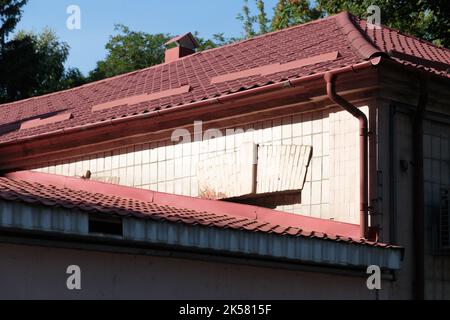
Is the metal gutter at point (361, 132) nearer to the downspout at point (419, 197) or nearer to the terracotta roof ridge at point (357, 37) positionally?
the terracotta roof ridge at point (357, 37)

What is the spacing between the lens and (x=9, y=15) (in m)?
44.4

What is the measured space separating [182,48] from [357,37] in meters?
6.89

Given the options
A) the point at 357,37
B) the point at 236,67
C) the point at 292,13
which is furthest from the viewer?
the point at 292,13

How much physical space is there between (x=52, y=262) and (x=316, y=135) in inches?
226

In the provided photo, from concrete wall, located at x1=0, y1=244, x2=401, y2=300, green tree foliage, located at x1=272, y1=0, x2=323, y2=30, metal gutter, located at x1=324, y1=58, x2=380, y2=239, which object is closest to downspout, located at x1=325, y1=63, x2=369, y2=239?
metal gutter, located at x1=324, y1=58, x2=380, y2=239

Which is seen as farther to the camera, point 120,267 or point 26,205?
point 120,267

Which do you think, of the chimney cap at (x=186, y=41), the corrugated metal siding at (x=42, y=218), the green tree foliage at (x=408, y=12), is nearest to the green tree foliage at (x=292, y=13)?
the green tree foliage at (x=408, y=12)

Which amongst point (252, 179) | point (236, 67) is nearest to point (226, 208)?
point (252, 179)

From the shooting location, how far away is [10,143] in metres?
18.7

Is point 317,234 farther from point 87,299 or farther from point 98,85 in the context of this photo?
point 98,85

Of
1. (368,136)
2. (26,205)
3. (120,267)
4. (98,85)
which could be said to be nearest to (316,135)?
(368,136)

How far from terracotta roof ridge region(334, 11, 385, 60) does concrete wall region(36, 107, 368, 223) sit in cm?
81

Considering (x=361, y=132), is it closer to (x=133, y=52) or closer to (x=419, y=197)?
(x=419, y=197)

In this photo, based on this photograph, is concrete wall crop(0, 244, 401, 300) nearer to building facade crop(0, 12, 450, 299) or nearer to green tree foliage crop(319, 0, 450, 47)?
building facade crop(0, 12, 450, 299)
